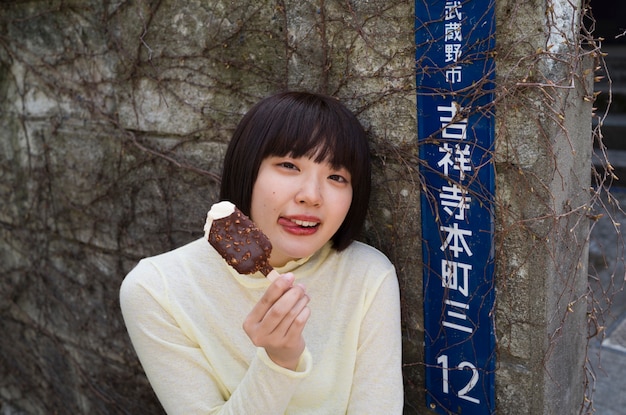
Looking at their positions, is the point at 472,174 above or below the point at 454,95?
below

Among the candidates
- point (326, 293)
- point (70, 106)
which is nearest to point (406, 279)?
point (326, 293)

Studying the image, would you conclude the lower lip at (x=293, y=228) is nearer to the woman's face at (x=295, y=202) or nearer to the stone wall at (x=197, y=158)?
the woman's face at (x=295, y=202)

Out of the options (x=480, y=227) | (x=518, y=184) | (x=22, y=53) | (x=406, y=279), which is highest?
(x=22, y=53)

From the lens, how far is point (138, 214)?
11.4 ft

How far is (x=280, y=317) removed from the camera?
1.82 meters

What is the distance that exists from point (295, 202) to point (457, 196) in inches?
22.8

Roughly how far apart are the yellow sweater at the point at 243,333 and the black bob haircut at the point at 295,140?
262 mm

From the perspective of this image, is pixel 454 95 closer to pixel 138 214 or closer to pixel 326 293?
pixel 326 293

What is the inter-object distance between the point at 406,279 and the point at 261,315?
2.77 ft

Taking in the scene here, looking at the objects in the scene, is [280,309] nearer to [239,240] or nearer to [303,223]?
[239,240]

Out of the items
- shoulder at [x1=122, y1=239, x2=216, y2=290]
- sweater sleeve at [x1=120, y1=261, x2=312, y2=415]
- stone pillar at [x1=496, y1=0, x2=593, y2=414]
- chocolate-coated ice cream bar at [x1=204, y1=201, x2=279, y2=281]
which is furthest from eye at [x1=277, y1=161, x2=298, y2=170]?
stone pillar at [x1=496, y1=0, x2=593, y2=414]

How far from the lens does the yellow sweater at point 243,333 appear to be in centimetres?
216

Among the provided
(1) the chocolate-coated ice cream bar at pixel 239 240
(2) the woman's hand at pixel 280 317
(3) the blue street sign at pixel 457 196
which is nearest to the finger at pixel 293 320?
(2) the woman's hand at pixel 280 317

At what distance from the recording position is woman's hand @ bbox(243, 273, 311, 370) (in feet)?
5.96
